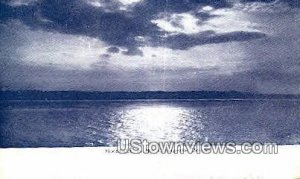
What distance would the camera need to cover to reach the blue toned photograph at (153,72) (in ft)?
8.96

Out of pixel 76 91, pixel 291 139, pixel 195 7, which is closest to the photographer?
pixel 291 139

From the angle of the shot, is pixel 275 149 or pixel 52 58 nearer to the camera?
pixel 275 149

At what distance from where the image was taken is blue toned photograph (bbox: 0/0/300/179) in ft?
8.96

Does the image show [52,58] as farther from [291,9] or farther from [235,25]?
[291,9]

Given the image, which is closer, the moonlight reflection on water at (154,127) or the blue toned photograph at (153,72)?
the blue toned photograph at (153,72)

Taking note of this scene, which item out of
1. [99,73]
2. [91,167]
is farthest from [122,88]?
[91,167]

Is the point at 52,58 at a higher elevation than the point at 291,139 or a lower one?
higher

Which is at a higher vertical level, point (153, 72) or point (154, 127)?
point (153, 72)

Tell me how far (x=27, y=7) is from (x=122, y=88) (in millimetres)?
1393

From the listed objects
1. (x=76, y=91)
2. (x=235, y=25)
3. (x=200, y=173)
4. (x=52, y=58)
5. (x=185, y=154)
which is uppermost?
(x=235, y=25)

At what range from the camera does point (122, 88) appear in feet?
11.5

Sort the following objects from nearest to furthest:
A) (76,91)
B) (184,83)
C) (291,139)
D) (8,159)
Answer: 1. (8,159)
2. (291,139)
3. (184,83)
4. (76,91)

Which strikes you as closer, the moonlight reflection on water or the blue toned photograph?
the blue toned photograph

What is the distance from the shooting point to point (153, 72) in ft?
10.9
